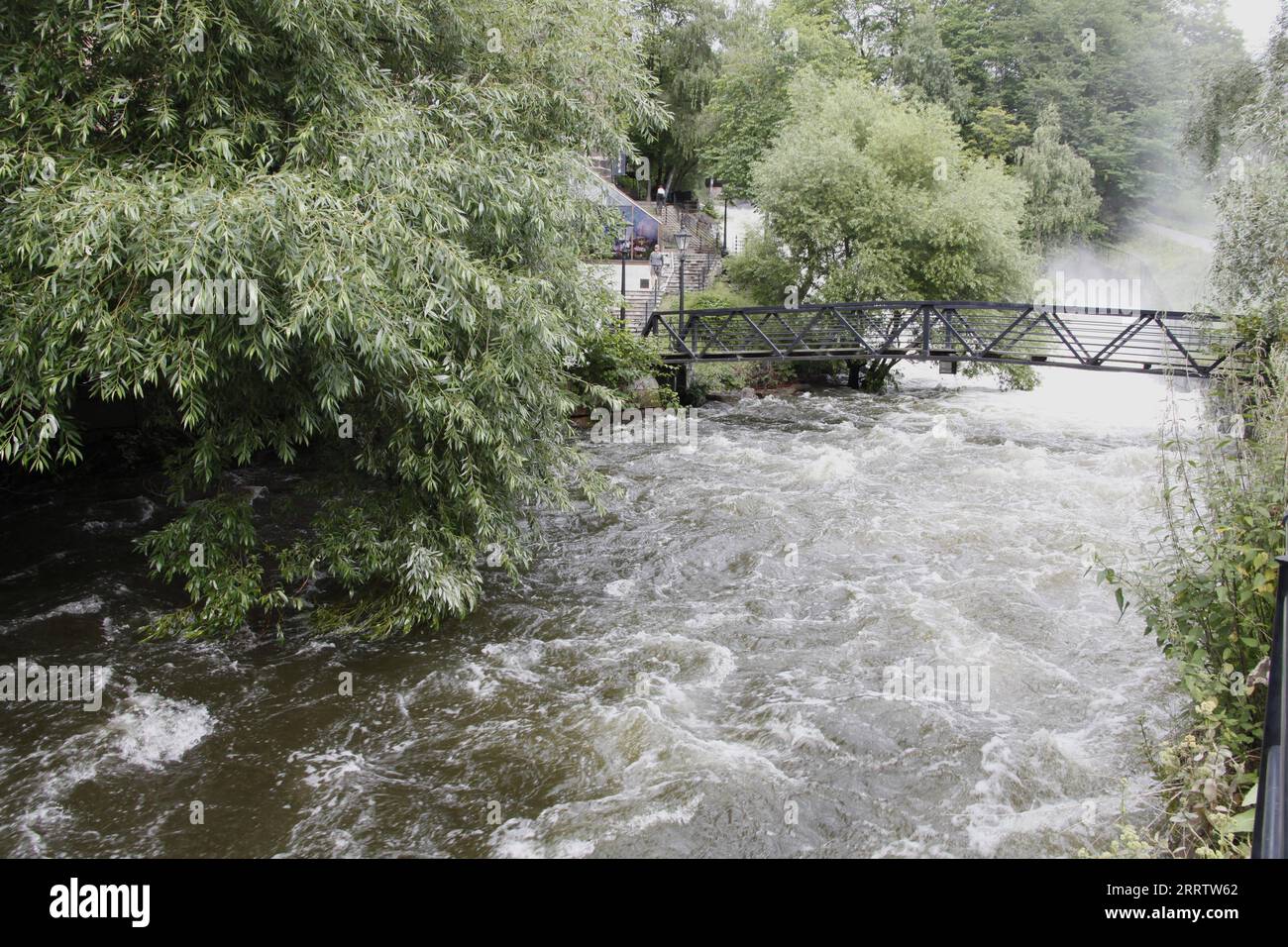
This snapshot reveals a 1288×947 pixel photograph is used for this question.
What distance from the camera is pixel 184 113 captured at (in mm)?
7734

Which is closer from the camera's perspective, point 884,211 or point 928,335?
point 928,335

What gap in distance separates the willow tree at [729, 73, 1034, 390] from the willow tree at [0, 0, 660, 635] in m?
13.6

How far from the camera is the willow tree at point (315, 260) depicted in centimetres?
659

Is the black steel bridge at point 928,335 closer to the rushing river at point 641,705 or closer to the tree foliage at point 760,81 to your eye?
the rushing river at point 641,705

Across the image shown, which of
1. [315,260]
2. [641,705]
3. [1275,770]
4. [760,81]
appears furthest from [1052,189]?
[1275,770]

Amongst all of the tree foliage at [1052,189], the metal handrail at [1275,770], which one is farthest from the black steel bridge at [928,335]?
the metal handrail at [1275,770]

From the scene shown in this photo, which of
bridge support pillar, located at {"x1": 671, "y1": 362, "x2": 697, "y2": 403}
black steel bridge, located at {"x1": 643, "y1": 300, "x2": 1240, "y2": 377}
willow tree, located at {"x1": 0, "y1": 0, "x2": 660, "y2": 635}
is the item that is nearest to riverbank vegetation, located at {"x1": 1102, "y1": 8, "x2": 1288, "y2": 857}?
willow tree, located at {"x1": 0, "y1": 0, "x2": 660, "y2": 635}

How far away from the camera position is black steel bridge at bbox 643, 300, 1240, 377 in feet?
57.1

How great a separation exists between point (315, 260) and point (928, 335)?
15.5 metres

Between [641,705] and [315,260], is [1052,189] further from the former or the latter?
[315,260]

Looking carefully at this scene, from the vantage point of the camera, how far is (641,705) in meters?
7.68

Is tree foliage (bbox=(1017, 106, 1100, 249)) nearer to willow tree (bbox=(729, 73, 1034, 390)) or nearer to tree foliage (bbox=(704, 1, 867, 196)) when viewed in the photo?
tree foliage (bbox=(704, 1, 867, 196))

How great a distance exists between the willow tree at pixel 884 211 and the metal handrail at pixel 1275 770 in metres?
20.9

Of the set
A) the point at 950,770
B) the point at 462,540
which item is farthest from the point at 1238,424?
the point at 462,540
